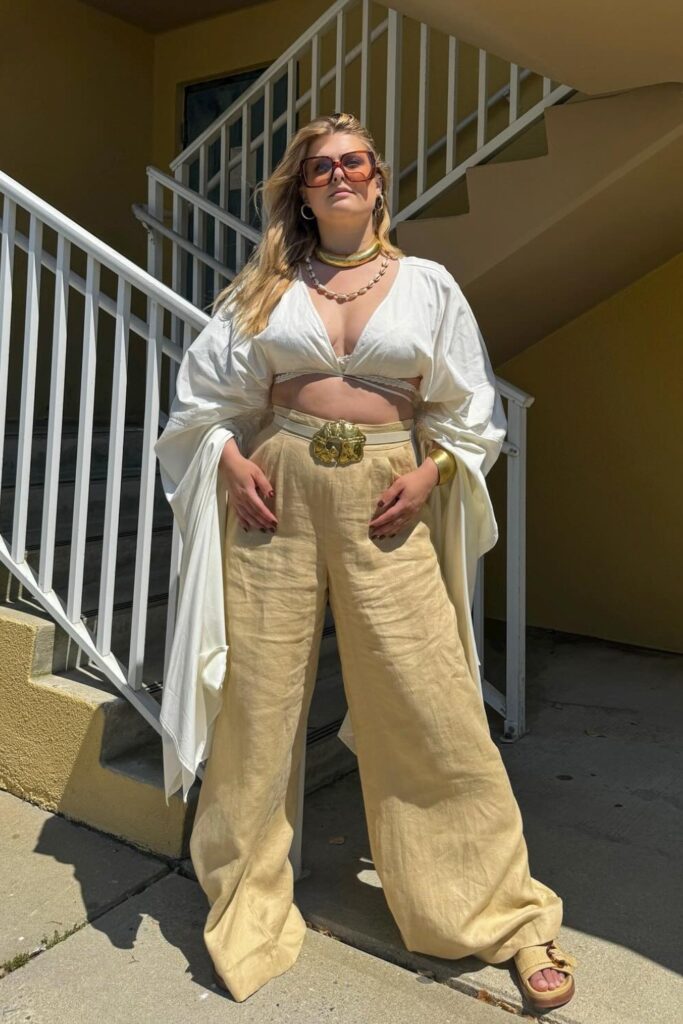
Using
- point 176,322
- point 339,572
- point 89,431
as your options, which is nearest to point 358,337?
point 339,572

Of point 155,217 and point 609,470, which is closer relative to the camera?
point 155,217

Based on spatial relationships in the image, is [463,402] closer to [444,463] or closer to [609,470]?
[444,463]

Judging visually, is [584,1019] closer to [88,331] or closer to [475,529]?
[475,529]

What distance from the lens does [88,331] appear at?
296cm

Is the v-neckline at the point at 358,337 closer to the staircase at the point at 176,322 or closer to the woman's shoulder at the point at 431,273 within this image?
the woman's shoulder at the point at 431,273

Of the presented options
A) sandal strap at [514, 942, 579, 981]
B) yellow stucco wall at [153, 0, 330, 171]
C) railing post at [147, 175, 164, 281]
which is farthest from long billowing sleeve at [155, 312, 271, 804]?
yellow stucco wall at [153, 0, 330, 171]

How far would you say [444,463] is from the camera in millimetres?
2314

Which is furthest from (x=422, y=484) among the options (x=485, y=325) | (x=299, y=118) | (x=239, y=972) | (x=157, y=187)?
(x=299, y=118)

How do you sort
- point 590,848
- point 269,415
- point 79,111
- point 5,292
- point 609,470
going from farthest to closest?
point 79,111 < point 609,470 < point 5,292 < point 590,848 < point 269,415

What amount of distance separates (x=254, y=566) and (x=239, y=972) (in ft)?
3.08

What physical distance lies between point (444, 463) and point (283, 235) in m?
0.68

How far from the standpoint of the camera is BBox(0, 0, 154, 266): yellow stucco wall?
18.7 feet

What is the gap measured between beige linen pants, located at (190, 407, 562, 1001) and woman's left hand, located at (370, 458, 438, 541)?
1.1 inches

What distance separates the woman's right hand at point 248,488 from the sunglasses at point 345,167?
0.66 metres
